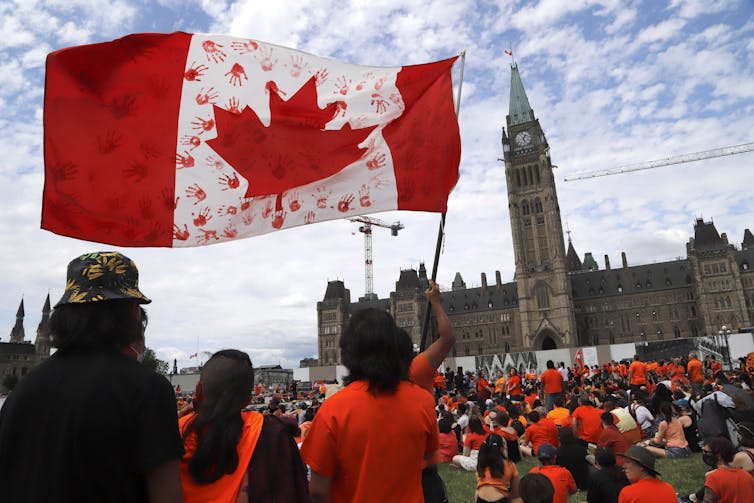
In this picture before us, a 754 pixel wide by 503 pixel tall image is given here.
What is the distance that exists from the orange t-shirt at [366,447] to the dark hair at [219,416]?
15.2 inches

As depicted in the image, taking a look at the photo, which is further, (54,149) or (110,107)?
(110,107)

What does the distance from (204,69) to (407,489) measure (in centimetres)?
487

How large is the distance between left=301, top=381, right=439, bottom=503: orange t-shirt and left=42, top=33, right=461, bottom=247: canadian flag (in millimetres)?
2923

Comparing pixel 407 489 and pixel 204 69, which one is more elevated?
pixel 204 69

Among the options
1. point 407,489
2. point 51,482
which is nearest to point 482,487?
point 407,489

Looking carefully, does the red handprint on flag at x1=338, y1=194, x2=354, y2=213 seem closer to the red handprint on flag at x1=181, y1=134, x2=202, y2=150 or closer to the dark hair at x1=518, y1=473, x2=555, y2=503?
the red handprint on flag at x1=181, y1=134, x2=202, y2=150

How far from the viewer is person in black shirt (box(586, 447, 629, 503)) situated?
627cm

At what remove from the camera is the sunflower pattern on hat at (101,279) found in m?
2.16

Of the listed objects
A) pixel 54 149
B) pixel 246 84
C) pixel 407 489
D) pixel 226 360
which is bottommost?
pixel 407 489

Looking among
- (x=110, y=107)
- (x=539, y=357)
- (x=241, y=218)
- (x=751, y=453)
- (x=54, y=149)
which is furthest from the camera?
(x=539, y=357)

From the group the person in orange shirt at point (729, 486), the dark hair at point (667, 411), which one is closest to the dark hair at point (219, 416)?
the person in orange shirt at point (729, 486)

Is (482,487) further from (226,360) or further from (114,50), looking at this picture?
(114,50)

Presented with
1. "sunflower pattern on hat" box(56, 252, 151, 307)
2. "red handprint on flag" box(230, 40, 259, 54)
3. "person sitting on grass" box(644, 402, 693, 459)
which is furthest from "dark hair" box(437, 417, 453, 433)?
"sunflower pattern on hat" box(56, 252, 151, 307)

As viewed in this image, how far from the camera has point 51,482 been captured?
5.99 feet
